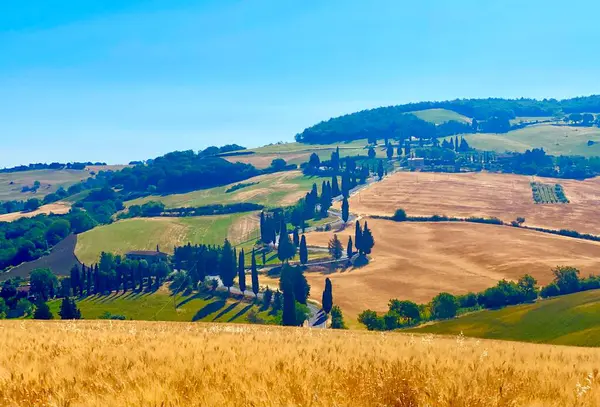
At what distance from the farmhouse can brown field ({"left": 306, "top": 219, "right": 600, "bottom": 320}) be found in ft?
195

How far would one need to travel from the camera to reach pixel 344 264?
168375 mm

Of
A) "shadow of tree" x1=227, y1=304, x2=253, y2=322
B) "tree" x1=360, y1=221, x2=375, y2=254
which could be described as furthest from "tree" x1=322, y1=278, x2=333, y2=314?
"tree" x1=360, y1=221, x2=375, y2=254

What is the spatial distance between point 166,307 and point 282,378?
124 meters

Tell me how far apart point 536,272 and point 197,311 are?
324ft

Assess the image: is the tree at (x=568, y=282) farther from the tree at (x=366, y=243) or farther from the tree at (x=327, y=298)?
the tree at (x=366, y=243)

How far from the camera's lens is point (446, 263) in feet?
526

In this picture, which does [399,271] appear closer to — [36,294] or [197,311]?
[197,311]

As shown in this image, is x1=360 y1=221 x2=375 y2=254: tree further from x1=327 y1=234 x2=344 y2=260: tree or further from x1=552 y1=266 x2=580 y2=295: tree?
x1=552 y1=266 x2=580 y2=295: tree

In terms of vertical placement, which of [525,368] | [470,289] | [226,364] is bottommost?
[470,289]

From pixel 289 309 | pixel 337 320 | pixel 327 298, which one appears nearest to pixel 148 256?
pixel 327 298

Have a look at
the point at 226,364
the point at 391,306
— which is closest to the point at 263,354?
the point at 226,364

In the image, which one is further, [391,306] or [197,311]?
[197,311]

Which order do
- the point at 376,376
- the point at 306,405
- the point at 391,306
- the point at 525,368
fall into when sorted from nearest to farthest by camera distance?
the point at 306,405 < the point at 376,376 < the point at 525,368 < the point at 391,306

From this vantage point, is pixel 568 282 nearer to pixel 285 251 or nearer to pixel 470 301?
pixel 470 301
